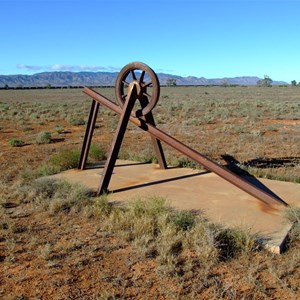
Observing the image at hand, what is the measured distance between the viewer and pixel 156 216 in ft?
16.2

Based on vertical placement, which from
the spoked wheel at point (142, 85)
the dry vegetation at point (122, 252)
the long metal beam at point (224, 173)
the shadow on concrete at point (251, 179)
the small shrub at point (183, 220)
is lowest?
the dry vegetation at point (122, 252)

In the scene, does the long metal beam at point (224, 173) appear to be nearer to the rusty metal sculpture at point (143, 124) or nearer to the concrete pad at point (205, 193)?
the rusty metal sculpture at point (143, 124)

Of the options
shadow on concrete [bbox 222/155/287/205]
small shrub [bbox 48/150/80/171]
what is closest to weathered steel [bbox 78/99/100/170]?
small shrub [bbox 48/150/80/171]

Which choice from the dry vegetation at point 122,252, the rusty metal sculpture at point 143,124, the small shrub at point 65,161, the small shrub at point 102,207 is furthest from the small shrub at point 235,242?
the small shrub at point 65,161

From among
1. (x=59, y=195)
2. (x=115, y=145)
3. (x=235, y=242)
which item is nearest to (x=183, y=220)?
(x=235, y=242)

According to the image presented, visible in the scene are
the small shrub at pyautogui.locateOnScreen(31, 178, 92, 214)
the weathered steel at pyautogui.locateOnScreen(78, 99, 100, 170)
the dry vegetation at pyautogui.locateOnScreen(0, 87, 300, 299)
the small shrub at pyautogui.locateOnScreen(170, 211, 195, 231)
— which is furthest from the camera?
the weathered steel at pyautogui.locateOnScreen(78, 99, 100, 170)

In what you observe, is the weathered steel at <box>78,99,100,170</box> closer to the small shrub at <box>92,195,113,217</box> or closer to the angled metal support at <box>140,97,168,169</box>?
the angled metal support at <box>140,97,168,169</box>

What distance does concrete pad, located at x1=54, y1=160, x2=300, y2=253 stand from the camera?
4730 millimetres

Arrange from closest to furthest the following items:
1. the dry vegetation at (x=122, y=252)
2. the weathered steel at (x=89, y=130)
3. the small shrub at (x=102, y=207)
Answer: the dry vegetation at (x=122, y=252) < the small shrub at (x=102, y=207) < the weathered steel at (x=89, y=130)

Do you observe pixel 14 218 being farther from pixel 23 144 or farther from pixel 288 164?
pixel 23 144

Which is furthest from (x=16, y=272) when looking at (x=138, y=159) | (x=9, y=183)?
(x=138, y=159)

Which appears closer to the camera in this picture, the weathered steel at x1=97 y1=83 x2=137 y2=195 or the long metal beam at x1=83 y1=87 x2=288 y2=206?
the long metal beam at x1=83 y1=87 x2=288 y2=206

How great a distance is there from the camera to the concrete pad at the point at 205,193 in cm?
473

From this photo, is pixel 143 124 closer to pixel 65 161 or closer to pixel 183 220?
pixel 183 220
